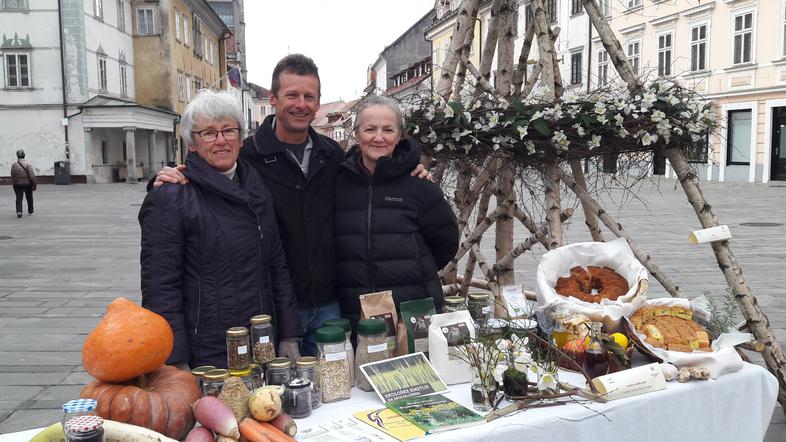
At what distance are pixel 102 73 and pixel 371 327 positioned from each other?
2949cm

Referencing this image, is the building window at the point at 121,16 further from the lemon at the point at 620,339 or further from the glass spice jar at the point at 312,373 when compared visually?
the lemon at the point at 620,339

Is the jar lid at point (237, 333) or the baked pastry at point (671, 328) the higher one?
the jar lid at point (237, 333)

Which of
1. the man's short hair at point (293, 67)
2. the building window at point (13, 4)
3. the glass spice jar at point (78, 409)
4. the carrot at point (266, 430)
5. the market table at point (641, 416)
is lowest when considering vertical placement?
the market table at point (641, 416)

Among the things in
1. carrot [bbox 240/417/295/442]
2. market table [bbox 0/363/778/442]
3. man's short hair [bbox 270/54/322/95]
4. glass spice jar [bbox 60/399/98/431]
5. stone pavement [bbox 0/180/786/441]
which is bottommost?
stone pavement [bbox 0/180/786/441]

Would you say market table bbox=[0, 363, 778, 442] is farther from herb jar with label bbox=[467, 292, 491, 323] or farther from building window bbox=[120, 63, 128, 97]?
building window bbox=[120, 63, 128, 97]

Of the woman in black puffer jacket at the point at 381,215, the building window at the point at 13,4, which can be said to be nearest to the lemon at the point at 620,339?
the woman in black puffer jacket at the point at 381,215

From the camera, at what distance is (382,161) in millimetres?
2670

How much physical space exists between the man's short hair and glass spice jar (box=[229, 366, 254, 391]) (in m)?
1.21

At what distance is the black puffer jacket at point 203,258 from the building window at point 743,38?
75.4 feet

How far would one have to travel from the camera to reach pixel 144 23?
1240 inches

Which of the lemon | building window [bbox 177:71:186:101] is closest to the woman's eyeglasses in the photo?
the lemon

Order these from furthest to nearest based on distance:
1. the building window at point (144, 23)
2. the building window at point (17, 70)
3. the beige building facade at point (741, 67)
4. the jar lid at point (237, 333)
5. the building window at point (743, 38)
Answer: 1. the building window at point (144, 23)
2. the building window at point (17, 70)
3. the building window at point (743, 38)
4. the beige building facade at point (741, 67)
5. the jar lid at point (237, 333)

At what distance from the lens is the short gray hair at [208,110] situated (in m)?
2.31

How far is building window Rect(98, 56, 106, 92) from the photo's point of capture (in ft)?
90.7
